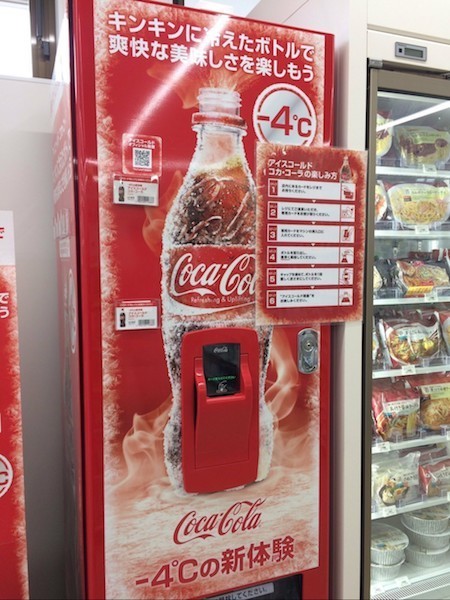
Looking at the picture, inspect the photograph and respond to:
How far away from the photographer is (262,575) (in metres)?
1.60

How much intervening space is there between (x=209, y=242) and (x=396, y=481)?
1.24 meters

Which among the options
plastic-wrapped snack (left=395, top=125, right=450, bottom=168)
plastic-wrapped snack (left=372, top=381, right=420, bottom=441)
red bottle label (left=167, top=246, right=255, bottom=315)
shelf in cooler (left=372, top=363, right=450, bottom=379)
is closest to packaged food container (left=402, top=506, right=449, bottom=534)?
plastic-wrapped snack (left=372, top=381, right=420, bottom=441)

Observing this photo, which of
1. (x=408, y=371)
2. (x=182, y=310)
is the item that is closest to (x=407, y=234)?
(x=408, y=371)

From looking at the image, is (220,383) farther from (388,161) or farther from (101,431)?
(388,161)

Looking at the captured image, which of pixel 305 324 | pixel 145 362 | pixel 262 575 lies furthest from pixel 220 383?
pixel 262 575

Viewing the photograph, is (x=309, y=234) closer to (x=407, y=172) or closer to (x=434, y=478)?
(x=407, y=172)

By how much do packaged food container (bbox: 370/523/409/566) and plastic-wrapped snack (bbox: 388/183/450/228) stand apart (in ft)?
4.11

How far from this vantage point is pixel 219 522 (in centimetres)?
153

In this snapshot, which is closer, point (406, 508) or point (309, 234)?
point (309, 234)

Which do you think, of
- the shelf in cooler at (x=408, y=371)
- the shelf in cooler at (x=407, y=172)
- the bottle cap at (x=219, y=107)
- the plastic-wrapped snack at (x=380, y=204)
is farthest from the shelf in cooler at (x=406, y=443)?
the bottle cap at (x=219, y=107)

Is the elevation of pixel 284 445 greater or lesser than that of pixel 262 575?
greater

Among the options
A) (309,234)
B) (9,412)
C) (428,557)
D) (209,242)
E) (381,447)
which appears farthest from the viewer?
(428,557)

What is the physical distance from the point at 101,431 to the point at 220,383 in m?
0.36

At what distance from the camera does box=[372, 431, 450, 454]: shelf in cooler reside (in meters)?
1.80
